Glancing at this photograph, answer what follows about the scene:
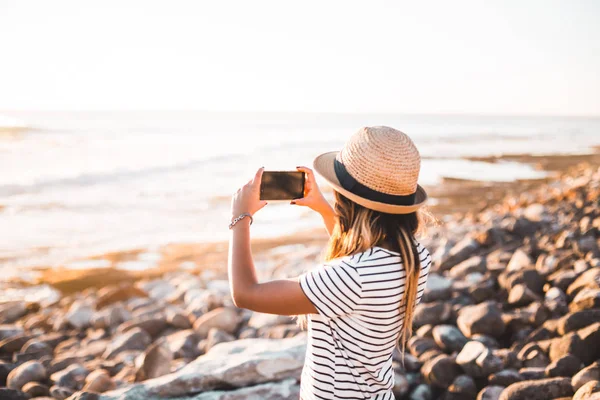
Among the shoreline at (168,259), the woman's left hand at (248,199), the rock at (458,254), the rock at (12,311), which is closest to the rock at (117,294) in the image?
the shoreline at (168,259)

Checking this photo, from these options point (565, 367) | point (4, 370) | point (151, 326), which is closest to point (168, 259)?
point (151, 326)

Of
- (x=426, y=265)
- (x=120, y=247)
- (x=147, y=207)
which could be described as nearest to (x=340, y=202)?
(x=426, y=265)

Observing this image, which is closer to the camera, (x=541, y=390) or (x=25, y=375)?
(x=541, y=390)

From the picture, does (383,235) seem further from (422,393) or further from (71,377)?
(71,377)

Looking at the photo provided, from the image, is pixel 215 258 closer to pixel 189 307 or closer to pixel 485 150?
pixel 189 307

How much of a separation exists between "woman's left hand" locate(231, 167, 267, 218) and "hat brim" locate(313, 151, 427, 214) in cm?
27

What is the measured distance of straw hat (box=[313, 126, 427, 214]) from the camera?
185 centimetres

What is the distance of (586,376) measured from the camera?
3129mm

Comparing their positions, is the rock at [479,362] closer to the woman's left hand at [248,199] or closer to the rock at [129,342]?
the woman's left hand at [248,199]

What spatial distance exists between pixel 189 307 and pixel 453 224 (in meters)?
6.94

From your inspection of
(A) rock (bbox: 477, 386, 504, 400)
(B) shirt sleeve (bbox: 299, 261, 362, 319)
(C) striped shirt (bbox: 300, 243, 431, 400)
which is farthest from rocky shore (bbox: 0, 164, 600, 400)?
(B) shirt sleeve (bbox: 299, 261, 362, 319)

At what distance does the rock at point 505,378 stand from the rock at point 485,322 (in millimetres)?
710

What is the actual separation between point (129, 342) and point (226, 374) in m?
2.55

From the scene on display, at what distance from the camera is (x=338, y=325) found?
1927mm
